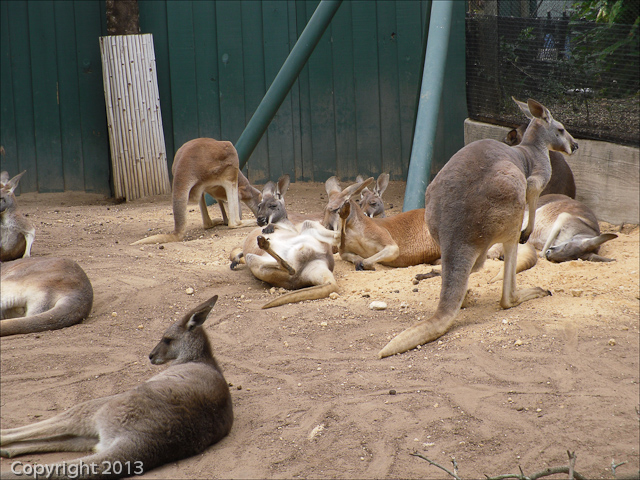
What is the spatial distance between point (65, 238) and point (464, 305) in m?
3.89

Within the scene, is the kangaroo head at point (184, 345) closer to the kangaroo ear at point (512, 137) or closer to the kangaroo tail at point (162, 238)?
the kangaroo tail at point (162, 238)

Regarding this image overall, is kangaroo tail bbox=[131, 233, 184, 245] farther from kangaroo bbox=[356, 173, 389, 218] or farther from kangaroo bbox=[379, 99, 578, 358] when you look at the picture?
kangaroo bbox=[379, 99, 578, 358]

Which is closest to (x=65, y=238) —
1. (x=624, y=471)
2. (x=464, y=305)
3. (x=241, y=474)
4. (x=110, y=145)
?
(x=110, y=145)

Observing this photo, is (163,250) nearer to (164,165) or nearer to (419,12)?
(164,165)

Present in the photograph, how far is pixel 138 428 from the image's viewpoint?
97.9 inches

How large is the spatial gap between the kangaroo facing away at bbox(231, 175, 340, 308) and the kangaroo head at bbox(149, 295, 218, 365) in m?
1.49

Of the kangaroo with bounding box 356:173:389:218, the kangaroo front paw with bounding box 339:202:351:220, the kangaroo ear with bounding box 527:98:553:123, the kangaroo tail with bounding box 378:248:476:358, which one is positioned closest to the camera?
the kangaroo tail with bounding box 378:248:476:358

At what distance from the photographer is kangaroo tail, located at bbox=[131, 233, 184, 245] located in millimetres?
6188

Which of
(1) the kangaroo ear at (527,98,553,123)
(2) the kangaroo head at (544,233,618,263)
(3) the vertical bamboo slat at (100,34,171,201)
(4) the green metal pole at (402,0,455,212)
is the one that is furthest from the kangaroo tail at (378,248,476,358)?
(3) the vertical bamboo slat at (100,34,171,201)

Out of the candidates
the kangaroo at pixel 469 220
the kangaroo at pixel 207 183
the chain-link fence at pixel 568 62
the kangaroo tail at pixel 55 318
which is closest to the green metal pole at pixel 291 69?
the kangaroo at pixel 207 183

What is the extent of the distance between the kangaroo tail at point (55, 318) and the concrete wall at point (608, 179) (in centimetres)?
470

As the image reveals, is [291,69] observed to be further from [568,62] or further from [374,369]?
[374,369]

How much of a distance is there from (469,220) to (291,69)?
407 cm

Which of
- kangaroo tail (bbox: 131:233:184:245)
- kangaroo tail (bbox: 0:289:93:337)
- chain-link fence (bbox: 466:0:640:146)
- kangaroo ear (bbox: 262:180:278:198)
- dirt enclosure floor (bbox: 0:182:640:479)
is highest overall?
chain-link fence (bbox: 466:0:640:146)
